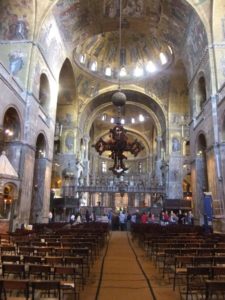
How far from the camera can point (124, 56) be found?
33.0 metres

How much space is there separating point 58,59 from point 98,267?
18132 mm

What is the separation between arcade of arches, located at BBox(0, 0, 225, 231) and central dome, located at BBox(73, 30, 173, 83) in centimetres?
12

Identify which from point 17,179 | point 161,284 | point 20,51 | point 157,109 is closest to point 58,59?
point 20,51

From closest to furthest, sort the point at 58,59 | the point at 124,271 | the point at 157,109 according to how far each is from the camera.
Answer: the point at 124,271 < the point at 58,59 < the point at 157,109

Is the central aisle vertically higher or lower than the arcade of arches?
lower

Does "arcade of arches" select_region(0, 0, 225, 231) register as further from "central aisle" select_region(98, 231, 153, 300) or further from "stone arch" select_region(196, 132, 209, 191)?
"central aisle" select_region(98, 231, 153, 300)

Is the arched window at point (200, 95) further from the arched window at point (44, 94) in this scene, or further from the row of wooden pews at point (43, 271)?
the row of wooden pews at point (43, 271)

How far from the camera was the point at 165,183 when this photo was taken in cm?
3080

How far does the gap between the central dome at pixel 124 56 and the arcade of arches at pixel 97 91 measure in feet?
0.39

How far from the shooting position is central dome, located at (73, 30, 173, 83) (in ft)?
97.3

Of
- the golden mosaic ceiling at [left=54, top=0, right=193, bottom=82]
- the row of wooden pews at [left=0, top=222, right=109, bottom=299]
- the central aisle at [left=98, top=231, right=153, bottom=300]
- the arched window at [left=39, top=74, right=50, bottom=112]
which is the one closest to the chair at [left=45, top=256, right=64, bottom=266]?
the row of wooden pews at [left=0, top=222, right=109, bottom=299]

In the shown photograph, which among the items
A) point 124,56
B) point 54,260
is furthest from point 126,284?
point 124,56

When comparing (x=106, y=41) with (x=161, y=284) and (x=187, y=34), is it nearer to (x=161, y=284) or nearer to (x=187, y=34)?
(x=187, y=34)

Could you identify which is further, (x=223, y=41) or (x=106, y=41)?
(x=106, y=41)
